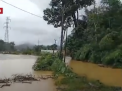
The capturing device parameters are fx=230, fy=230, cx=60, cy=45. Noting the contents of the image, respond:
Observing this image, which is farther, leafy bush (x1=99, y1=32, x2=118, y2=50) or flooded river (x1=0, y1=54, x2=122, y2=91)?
leafy bush (x1=99, y1=32, x2=118, y2=50)

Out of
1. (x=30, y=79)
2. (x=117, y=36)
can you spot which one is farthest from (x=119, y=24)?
(x=30, y=79)

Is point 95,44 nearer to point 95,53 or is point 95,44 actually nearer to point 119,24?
point 95,53

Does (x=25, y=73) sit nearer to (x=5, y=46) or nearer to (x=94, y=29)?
(x=94, y=29)

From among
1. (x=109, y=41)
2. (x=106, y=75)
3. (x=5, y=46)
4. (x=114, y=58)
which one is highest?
(x=5, y=46)

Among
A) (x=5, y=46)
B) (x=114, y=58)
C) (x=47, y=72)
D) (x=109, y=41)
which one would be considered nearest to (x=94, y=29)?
(x=109, y=41)

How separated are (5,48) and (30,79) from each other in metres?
75.2

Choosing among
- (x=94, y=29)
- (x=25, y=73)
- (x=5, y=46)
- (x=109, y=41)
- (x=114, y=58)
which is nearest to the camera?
(x=25, y=73)

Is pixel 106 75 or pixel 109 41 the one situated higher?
pixel 109 41

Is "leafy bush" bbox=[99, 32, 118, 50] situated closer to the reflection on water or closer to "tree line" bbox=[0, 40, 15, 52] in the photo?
the reflection on water

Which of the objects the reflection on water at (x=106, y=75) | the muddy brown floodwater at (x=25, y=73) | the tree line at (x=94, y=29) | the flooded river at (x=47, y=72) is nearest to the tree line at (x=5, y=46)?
the tree line at (x=94, y=29)

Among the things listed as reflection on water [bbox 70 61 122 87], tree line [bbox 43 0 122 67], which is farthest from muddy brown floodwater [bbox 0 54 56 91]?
tree line [bbox 43 0 122 67]

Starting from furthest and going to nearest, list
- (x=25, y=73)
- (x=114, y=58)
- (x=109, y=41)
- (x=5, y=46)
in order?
(x=5, y=46), (x=109, y=41), (x=114, y=58), (x=25, y=73)

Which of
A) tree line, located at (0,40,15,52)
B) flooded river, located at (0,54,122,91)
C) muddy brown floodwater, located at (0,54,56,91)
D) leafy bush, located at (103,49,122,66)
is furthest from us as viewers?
tree line, located at (0,40,15,52)

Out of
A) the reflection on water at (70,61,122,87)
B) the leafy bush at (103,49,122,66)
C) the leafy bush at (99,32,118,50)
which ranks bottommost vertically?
the reflection on water at (70,61,122,87)
